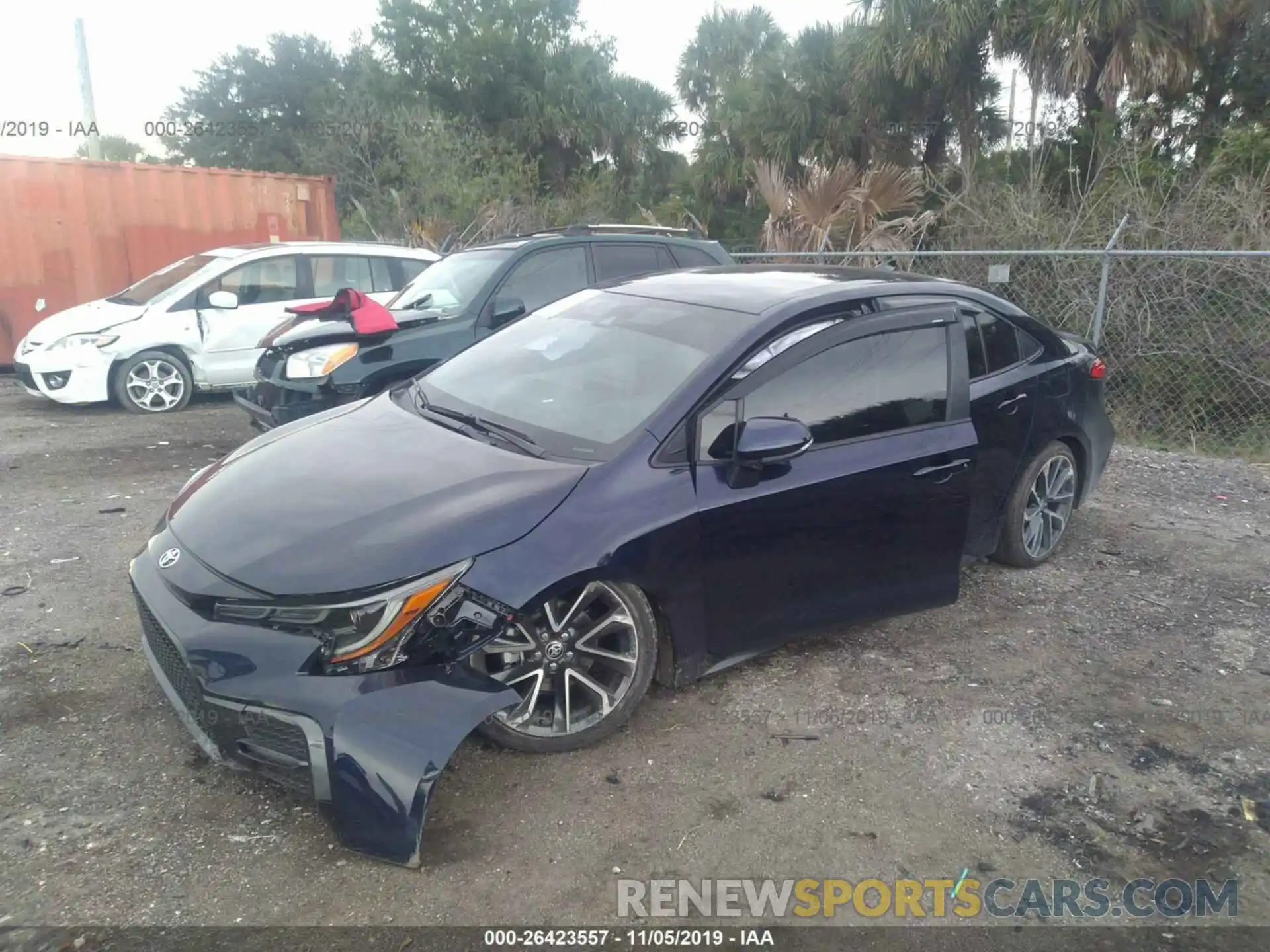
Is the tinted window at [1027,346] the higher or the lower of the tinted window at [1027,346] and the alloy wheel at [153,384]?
the higher

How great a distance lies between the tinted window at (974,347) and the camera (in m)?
4.41

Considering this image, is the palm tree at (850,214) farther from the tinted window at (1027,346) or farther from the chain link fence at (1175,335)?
the tinted window at (1027,346)

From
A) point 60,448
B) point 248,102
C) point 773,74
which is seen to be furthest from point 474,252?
point 248,102

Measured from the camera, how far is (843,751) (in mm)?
3371

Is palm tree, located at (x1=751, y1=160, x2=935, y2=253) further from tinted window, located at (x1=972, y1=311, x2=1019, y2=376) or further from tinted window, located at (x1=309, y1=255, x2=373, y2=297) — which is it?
tinted window, located at (x1=972, y1=311, x2=1019, y2=376)

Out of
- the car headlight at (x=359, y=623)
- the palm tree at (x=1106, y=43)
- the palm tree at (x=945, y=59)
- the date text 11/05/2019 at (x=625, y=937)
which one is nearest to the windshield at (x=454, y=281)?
the car headlight at (x=359, y=623)

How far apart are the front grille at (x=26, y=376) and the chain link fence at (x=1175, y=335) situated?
300 inches

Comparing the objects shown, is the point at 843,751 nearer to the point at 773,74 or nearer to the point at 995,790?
the point at 995,790

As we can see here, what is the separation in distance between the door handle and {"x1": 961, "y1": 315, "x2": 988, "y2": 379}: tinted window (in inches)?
21.6

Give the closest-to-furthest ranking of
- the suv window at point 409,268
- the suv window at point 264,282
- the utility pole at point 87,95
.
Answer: the suv window at point 264,282 < the suv window at point 409,268 < the utility pole at point 87,95

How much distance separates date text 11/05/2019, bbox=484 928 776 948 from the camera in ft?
8.05

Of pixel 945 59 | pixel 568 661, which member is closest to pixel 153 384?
pixel 568 661

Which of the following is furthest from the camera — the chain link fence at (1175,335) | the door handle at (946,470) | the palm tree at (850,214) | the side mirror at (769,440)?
the palm tree at (850,214)

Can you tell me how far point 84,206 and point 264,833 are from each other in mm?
11511
